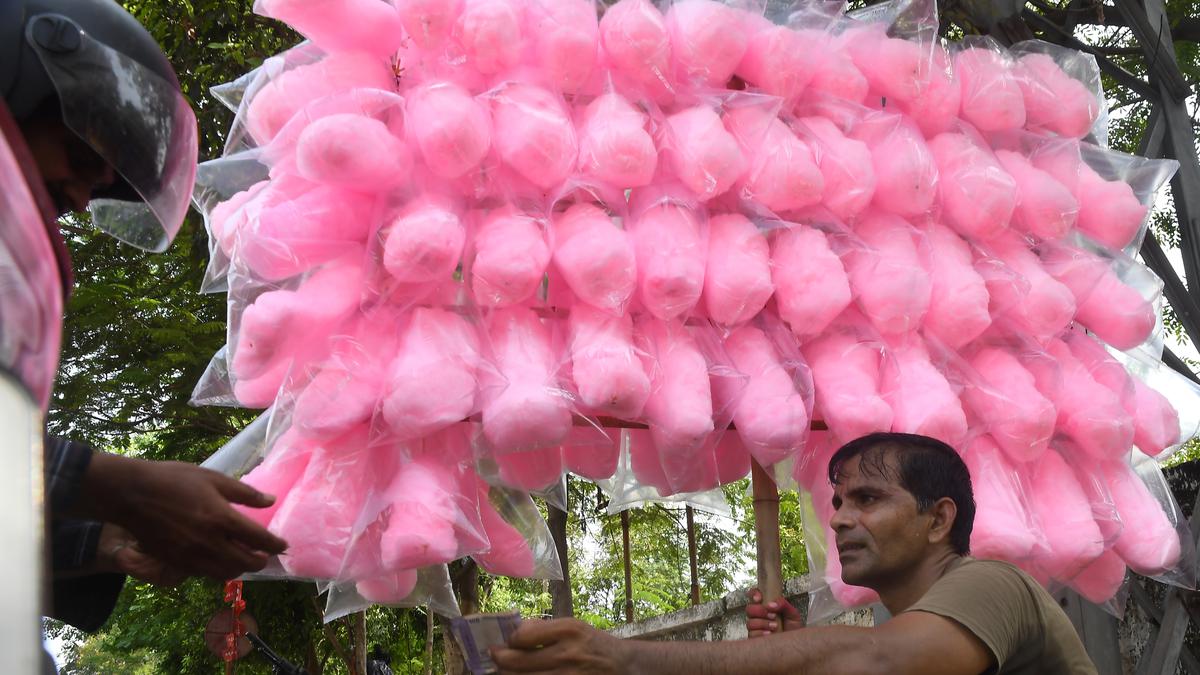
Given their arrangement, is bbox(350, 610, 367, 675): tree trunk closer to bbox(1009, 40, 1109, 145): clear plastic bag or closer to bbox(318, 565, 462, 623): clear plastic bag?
bbox(318, 565, 462, 623): clear plastic bag

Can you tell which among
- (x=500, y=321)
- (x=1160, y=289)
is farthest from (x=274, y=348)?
(x=1160, y=289)

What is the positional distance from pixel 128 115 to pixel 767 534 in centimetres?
165

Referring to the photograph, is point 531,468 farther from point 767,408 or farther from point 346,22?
point 346,22

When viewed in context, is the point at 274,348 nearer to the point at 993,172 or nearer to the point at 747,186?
the point at 747,186

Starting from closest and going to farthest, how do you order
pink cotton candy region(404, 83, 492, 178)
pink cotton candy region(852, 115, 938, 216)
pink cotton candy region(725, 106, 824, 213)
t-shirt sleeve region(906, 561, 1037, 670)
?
t-shirt sleeve region(906, 561, 1037, 670) → pink cotton candy region(404, 83, 492, 178) → pink cotton candy region(725, 106, 824, 213) → pink cotton candy region(852, 115, 938, 216)

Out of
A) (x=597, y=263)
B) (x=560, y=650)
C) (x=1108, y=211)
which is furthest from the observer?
(x=1108, y=211)

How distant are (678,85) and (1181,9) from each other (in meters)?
3.52

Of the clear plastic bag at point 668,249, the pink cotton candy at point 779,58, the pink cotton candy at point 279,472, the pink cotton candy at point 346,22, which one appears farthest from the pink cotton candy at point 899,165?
the pink cotton candy at point 279,472

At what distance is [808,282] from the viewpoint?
2148mm

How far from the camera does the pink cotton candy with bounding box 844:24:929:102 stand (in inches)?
93.4

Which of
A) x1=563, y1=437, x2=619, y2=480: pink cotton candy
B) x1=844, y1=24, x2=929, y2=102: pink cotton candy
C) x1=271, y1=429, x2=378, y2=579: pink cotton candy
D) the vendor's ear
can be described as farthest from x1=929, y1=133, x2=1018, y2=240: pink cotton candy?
x1=271, y1=429, x2=378, y2=579: pink cotton candy

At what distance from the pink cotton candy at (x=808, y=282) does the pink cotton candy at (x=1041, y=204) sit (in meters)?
0.51

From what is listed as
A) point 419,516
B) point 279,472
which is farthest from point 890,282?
point 279,472

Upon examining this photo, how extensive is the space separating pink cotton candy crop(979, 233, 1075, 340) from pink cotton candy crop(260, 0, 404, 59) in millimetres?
1336
